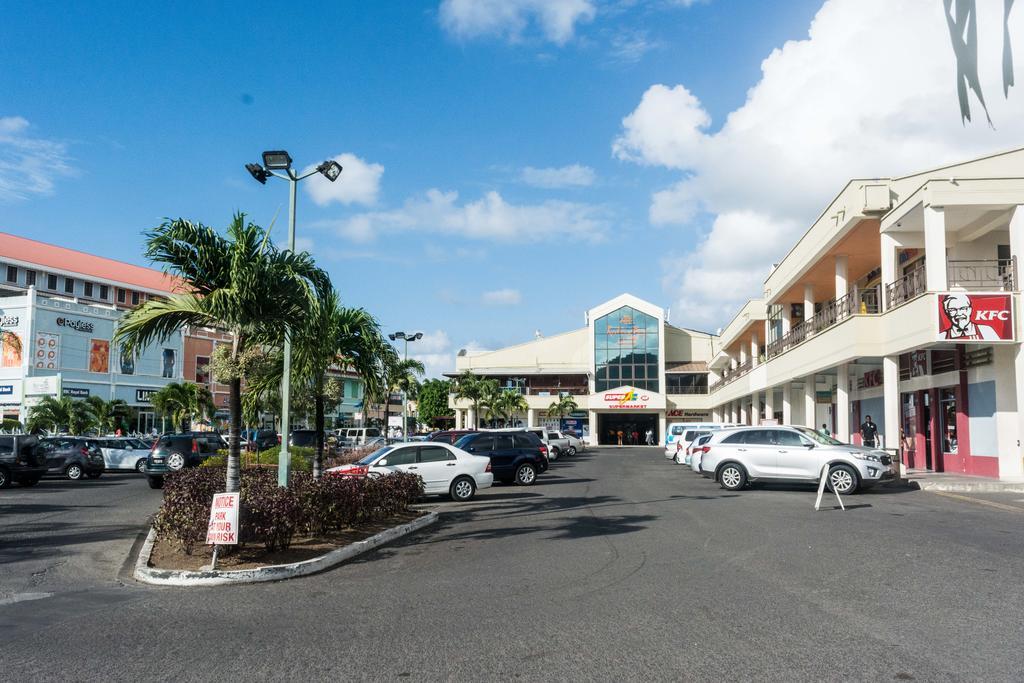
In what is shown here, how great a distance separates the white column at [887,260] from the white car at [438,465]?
1533 cm

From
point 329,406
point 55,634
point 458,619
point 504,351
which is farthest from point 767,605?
point 504,351

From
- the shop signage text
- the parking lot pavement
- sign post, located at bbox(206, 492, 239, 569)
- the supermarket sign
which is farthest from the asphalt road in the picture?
the supermarket sign

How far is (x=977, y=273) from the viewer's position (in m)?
25.9

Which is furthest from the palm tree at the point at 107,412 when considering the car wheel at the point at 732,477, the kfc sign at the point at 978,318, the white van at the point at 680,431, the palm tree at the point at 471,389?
the kfc sign at the point at 978,318

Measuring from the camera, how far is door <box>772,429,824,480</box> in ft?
68.2

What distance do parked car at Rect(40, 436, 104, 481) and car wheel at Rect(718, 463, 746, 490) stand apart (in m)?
23.5

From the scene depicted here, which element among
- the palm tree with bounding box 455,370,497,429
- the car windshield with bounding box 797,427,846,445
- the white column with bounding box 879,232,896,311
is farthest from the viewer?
the palm tree with bounding box 455,370,497,429

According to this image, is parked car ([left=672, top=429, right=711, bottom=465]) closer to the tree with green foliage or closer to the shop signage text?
the shop signage text

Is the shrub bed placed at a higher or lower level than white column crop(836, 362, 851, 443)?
lower

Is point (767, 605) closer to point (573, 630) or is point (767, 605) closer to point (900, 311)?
point (573, 630)

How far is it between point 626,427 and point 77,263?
58409 millimetres

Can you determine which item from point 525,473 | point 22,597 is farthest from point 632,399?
point 22,597

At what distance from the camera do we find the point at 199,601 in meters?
8.69

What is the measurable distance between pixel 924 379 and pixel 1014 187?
26.2 ft
